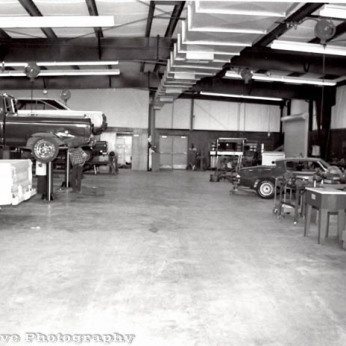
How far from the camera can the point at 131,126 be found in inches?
1034

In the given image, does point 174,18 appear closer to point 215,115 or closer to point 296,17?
point 296,17

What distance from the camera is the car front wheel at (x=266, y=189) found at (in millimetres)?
13344

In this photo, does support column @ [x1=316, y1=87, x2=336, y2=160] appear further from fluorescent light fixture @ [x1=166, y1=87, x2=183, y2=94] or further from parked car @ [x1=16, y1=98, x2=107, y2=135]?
parked car @ [x1=16, y1=98, x2=107, y2=135]

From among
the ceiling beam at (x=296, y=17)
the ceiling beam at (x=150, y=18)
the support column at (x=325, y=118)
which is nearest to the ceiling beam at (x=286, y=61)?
the ceiling beam at (x=296, y=17)

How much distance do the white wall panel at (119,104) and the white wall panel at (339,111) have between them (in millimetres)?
10728

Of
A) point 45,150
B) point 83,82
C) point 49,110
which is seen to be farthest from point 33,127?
point 83,82

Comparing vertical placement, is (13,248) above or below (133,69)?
below

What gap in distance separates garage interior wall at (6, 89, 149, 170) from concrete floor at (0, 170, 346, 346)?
1694cm

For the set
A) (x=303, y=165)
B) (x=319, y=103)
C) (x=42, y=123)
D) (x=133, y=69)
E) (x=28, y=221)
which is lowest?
(x=28, y=221)

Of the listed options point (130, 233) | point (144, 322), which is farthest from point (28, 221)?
point (144, 322)

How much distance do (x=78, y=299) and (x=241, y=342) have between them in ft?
5.33

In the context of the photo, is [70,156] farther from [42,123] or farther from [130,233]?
[130,233]

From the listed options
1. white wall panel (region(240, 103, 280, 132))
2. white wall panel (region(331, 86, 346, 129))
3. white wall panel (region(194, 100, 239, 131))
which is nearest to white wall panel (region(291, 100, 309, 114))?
white wall panel (region(240, 103, 280, 132))

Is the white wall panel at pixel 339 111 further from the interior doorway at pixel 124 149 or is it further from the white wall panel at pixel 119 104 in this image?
the interior doorway at pixel 124 149
